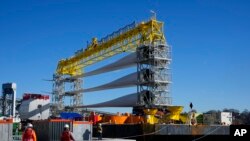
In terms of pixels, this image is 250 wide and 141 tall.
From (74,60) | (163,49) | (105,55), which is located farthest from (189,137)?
(74,60)

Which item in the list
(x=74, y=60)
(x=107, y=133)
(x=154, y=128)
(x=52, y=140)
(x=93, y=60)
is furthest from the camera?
(x=74, y=60)

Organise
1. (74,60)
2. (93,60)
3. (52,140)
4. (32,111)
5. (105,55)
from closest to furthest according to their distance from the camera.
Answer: (52,140) < (32,111) < (105,55) < (93,60) < (74,60)

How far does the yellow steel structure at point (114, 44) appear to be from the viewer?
60.0 meters

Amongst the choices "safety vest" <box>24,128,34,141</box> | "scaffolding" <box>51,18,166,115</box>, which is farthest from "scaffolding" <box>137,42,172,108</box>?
"safety vest" <box>24,128,34,141</box>

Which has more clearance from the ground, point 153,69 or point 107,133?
point 153,69

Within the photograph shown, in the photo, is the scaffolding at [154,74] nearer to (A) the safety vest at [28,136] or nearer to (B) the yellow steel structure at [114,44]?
(B) the yellow steel structure at [114,44]

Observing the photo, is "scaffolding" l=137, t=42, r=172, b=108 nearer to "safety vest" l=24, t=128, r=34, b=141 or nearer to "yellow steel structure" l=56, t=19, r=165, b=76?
"yellow steel structure" l=56, t=19, r=165, b=76

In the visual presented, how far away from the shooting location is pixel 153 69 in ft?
190

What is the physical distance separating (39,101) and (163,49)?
19372mm

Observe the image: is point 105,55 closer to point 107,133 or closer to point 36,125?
point 107,133

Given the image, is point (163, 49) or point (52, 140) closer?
point (52, 140)

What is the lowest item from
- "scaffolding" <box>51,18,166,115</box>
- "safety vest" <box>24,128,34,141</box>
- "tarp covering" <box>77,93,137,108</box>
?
"safety vest" <box>24,128,34,141</box>

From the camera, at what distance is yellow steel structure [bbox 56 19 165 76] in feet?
197

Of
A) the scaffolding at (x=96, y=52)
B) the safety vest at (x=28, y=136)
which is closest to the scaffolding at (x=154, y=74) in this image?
the scaffolding at (x=96, y=52)
